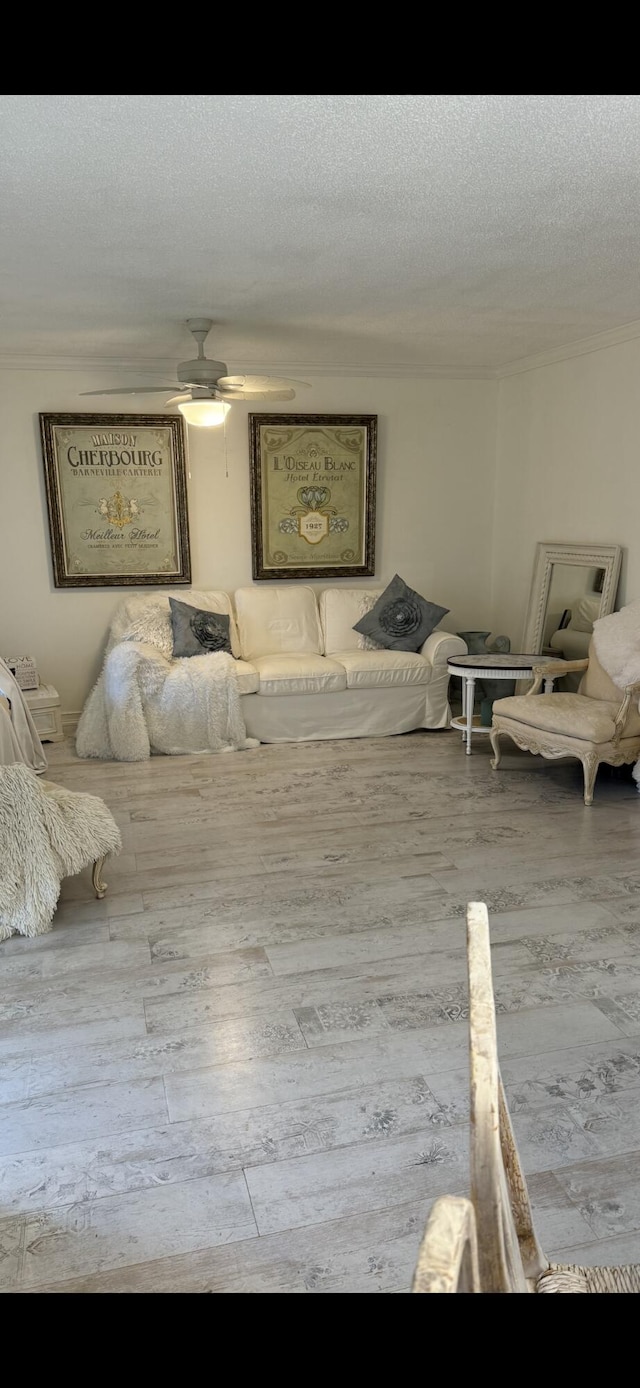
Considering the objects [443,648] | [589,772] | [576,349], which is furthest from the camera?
[443,648]

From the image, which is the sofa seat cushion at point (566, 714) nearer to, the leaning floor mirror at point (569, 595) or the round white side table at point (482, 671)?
the round white side table at point (482, 671)

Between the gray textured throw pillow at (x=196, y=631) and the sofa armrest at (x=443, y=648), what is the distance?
4.54 ft

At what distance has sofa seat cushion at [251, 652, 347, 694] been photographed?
18.2 ft

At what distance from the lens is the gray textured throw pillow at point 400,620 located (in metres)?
6.05

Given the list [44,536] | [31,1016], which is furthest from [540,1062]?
[44,536]

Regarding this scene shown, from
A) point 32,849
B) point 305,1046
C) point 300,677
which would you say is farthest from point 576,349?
point 305,1046

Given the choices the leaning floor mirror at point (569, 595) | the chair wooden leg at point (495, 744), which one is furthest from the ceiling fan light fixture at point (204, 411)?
→ the leaning floor mirror at point (569, 595)

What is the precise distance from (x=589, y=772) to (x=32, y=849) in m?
2.74

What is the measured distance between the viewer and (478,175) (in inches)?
100

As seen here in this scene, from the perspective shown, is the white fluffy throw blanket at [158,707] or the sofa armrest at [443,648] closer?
the white fluffy throw blanket at [158,707]

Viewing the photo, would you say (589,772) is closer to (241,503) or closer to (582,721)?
(582,721)

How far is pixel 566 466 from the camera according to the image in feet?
18.8

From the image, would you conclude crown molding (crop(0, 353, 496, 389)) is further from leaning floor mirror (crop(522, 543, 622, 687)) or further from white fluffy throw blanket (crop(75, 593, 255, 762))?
white fluffy throw blanket (crop(75, 593, 255, 762))
